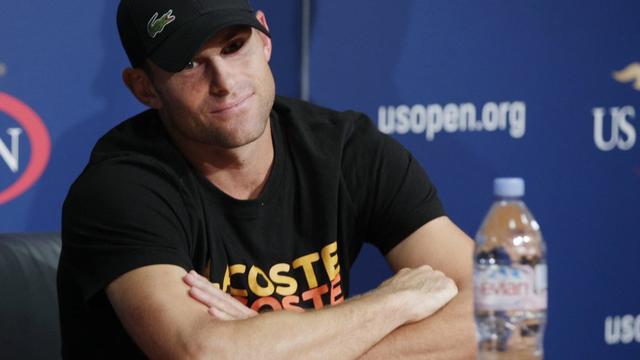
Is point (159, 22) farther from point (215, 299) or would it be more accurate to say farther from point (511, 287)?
point (511, 287)

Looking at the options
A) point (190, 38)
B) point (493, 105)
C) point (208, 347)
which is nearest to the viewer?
point (208, 347)

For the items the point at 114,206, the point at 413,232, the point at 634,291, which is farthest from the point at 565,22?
the point at 114,206

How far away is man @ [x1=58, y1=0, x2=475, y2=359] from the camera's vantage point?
2.08m

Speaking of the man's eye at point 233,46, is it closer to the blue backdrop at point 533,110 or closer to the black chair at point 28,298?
the black chair at point 28,298

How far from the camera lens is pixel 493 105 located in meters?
3.42

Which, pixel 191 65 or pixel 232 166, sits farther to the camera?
pixel 232 166

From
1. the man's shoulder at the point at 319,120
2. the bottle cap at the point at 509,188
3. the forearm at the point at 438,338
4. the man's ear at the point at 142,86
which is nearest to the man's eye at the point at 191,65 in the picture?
the man's ear at the point at 142,86

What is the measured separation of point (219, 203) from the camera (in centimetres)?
235

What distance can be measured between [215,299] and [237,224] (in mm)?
265

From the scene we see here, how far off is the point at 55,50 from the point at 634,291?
1.82 m

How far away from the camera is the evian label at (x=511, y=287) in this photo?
165cm

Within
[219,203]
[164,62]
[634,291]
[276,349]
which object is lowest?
[634,291]

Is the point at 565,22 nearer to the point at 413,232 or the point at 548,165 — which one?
the point at 548,165

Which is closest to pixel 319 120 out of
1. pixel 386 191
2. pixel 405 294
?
pixel 386 191
